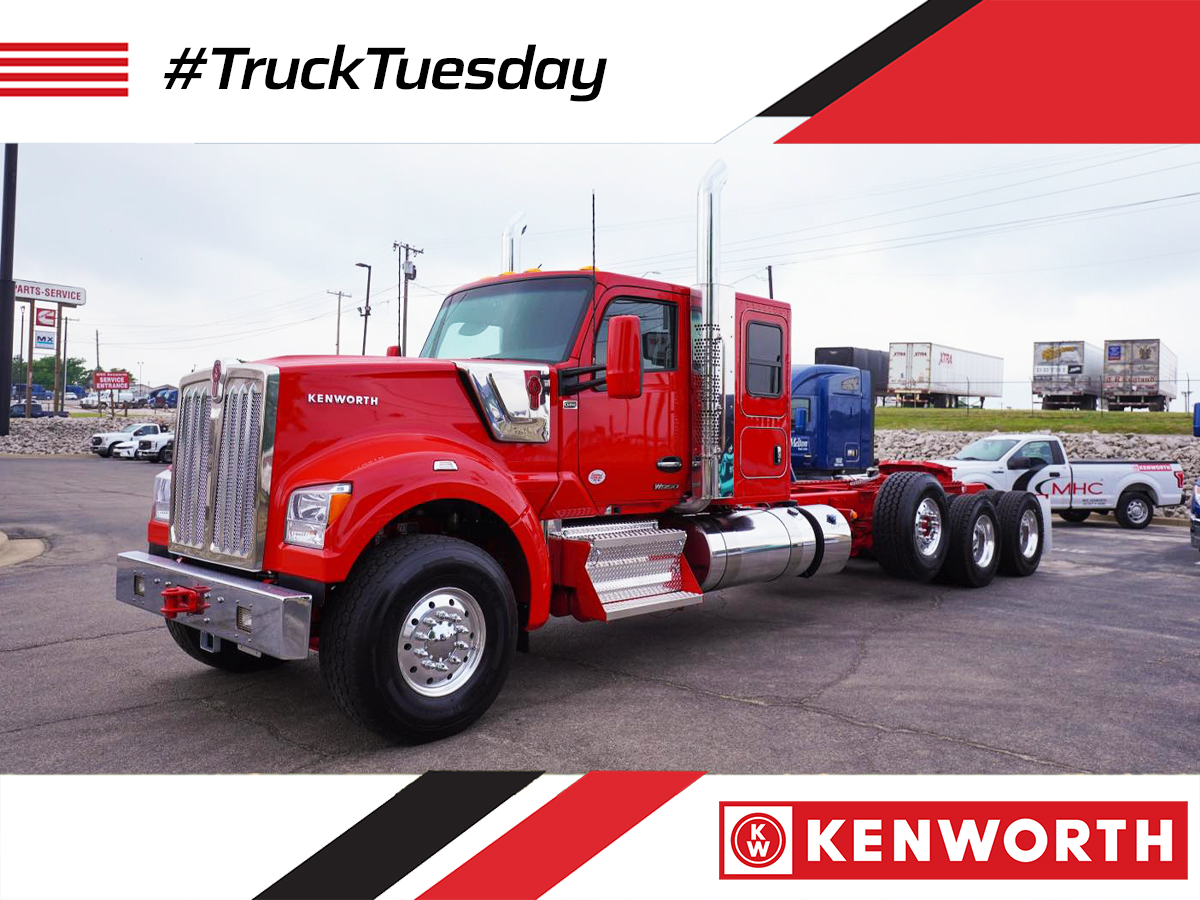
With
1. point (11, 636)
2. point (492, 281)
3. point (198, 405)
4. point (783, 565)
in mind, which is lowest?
point (11, 636)

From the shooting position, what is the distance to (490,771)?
408cm

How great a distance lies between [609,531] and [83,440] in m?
43.2

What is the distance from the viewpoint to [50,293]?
202 ft

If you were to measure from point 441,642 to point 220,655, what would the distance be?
6.38 feet

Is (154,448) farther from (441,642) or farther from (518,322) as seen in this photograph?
(441,642)

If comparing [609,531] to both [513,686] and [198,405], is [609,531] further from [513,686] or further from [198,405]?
[198,405]

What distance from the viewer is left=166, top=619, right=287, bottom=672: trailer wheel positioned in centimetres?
551

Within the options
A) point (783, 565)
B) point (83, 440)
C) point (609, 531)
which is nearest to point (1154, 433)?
point (783, 565)

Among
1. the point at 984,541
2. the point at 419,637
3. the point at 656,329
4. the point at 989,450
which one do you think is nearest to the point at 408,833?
the point at 419,637

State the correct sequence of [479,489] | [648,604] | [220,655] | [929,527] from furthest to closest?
1. [929,527]
2. [648,604]
3. [220,655]
4. [479,489]

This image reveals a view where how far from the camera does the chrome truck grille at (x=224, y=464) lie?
4.55 meters

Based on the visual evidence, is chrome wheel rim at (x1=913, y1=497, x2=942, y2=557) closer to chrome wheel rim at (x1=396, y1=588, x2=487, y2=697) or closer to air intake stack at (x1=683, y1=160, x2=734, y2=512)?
air intake stack at (x1=683, y1=160, x2=734, y2=512)

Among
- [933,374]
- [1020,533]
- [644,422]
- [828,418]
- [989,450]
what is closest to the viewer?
[644,422]

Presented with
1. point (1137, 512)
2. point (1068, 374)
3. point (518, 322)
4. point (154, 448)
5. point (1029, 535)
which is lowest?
point (1137, 512)
